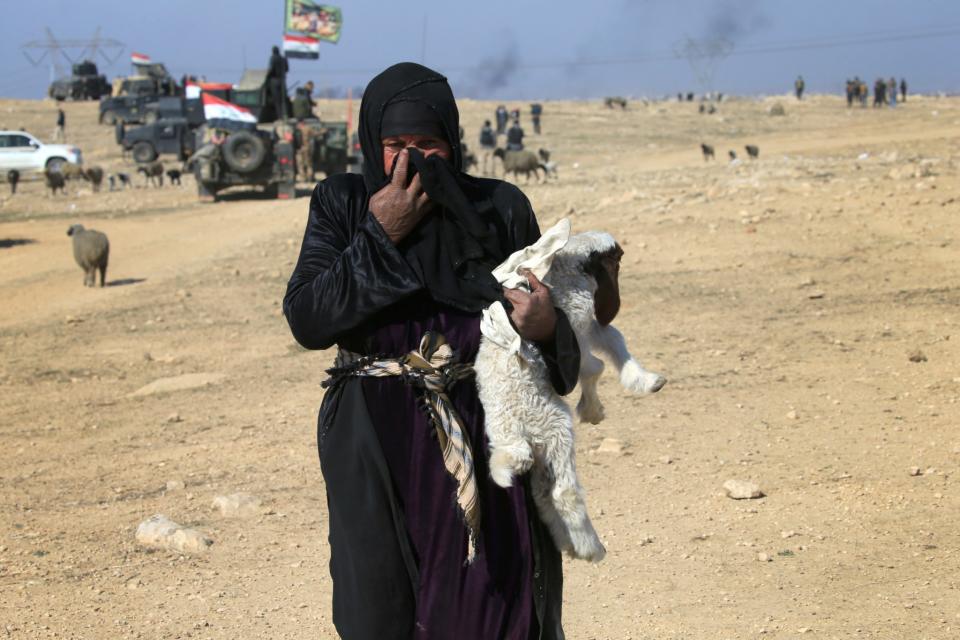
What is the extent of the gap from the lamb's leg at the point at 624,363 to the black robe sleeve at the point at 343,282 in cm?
49

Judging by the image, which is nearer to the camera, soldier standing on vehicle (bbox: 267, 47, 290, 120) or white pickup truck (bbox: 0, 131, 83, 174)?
soldier standing on vehicle (bbox: 267, 47, 290, 120)

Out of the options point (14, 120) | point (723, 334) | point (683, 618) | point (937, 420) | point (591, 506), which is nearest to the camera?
point (683, 618)

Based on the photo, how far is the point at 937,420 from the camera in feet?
18.9

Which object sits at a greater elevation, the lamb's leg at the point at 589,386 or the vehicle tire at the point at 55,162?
the vehicle tire at the point at 55,162

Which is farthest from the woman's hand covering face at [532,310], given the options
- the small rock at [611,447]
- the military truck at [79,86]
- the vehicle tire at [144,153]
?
the military truck at [79,86]

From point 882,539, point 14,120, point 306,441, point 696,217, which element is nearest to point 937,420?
point 882,539

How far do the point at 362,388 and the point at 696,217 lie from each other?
990 centimetres

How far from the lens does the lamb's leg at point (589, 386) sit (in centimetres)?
243

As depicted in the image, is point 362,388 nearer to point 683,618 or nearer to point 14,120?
point 683,618

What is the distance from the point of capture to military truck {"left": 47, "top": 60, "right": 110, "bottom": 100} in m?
55.0

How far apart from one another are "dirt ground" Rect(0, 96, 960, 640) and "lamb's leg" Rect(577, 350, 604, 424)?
1.44 metres

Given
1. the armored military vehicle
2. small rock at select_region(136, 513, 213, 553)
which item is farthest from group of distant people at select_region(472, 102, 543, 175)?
small rock at select_region(136, 513, 213, 553)

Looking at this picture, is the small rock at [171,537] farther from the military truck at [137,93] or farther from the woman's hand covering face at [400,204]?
the military truck at [137,93]

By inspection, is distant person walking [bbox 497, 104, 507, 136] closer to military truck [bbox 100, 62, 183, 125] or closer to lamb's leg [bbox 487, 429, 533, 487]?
military truck [bbox 100, 62, 183, 125]
